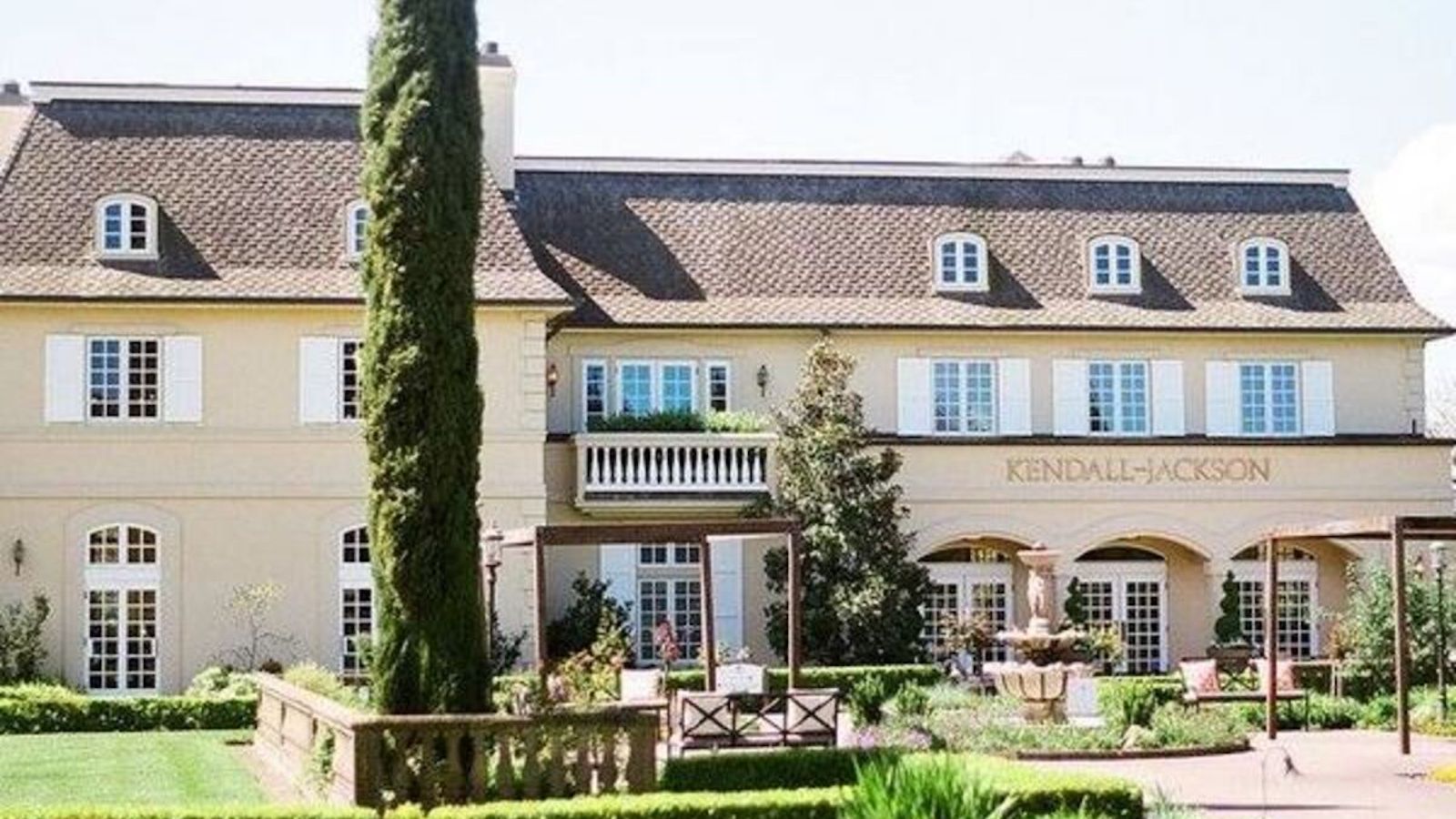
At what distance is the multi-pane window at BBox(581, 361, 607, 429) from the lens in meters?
37.4

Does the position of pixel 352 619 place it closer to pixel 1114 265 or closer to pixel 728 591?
pixel 728 591

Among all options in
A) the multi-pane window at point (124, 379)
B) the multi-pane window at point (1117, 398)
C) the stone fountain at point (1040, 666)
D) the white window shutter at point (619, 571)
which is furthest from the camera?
the multi-pane window at point (1117, 398)

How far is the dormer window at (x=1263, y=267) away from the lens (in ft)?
131

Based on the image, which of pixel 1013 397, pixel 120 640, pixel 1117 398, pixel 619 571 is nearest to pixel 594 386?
pixel 619 571

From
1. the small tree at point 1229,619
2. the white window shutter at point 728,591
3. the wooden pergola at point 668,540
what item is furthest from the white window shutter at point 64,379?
the small tree at point 1229,619

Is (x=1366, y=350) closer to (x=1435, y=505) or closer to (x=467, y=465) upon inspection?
(x=1435, y=505)

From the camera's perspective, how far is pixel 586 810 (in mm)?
16891

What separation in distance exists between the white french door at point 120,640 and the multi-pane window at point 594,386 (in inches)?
288

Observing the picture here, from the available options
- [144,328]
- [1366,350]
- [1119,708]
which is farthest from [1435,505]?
[144,328]

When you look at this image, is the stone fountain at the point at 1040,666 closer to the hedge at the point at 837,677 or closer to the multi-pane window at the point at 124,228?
the hedge at the point at 837,677

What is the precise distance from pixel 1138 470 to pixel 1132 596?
228cm

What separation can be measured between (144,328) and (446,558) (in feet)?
51.8

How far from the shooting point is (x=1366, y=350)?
39.8 m

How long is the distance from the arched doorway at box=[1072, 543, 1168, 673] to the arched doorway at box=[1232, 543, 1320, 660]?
1.33m
